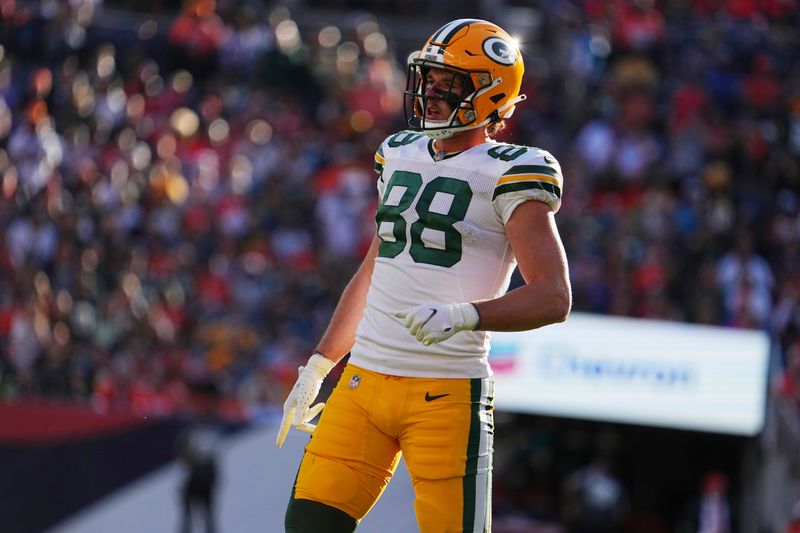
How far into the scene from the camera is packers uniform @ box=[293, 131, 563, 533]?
391 cm

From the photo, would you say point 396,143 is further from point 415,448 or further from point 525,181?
point 415,448

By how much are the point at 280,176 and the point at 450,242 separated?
9.57 metres

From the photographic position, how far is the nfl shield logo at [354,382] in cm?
406

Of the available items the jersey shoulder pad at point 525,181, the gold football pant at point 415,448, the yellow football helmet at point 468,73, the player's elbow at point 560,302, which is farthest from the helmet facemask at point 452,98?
the gold football pant at point 415,448

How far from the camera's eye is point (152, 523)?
31.5 feet

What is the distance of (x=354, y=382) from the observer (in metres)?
4.07

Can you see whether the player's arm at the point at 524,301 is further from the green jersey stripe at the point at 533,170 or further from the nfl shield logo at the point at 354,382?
the nfl shield logo at the point at 354,382

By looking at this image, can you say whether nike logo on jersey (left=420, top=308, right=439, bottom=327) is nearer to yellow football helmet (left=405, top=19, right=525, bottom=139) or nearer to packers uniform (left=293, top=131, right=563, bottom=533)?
packers uniform (left=293, top=131, right=563, bottom=533)

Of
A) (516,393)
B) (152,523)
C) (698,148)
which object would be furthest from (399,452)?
(698,148)

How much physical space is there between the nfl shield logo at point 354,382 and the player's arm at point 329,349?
234 millimetres

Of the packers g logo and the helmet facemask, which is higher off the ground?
the packers g logo

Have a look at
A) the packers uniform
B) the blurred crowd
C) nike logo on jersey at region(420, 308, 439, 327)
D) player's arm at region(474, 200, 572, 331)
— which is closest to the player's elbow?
player's arm at region(474, 200, 572, 331)

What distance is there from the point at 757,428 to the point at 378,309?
7.41m

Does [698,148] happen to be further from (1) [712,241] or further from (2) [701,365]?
(2) [701,365]
